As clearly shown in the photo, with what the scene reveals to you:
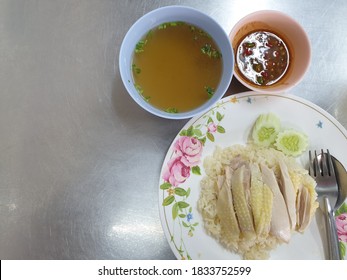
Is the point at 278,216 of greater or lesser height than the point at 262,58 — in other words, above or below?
below

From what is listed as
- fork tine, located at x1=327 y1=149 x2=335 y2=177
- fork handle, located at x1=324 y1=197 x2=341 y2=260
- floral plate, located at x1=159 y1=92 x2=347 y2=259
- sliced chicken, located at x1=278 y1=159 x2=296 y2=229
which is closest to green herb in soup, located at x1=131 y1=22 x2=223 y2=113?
floral plate, located at x1=159 y1=92 x2=347 y2=259

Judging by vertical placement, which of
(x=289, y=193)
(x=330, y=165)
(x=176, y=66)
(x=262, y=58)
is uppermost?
(x=262, y=58)

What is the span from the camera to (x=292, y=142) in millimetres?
1239

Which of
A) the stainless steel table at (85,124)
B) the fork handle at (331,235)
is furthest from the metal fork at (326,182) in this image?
the stainless steel table at (85,124)

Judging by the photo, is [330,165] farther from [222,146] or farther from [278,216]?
[222,146]

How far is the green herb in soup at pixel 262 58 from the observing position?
4.17ft

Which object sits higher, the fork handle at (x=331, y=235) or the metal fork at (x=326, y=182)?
the metal fork at (x=326, y=182)

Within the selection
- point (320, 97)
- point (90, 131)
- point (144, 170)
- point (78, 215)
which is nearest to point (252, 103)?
point (320, 97)

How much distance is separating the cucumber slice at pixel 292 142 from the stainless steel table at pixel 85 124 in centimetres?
26

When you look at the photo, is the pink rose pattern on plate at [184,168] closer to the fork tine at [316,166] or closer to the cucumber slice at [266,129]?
the cucumber slice at [266,129]

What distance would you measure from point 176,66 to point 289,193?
0.61m

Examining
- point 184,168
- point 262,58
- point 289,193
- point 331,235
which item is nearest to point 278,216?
point 289,193

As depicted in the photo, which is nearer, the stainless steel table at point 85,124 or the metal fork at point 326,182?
the metal fork at point 326,182

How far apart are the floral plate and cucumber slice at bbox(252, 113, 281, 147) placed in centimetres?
2
